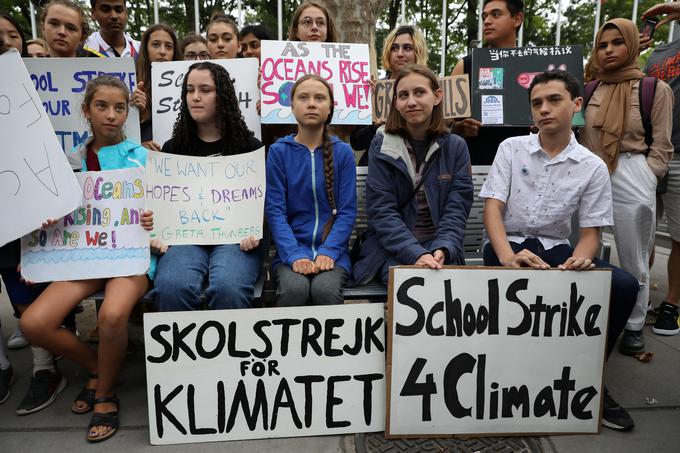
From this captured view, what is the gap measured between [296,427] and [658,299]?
134 inches

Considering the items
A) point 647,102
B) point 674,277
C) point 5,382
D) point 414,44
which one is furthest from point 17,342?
point 674,277

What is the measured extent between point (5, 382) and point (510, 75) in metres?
3.60

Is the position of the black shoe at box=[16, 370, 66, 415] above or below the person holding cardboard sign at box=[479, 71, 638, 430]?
below

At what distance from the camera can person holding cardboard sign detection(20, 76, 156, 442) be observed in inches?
87.5

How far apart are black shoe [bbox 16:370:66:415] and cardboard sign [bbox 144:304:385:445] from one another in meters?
0.77

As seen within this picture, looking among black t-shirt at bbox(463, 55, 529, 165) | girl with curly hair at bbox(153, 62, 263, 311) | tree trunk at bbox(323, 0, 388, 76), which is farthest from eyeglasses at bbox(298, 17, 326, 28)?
tree trunk at bbox(323, 0, 388, 76)

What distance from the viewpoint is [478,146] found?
352cm

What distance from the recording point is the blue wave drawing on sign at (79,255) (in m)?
2.32

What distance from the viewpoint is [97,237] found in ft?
7.70

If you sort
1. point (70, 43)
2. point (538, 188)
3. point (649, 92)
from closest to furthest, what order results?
point (538, 188) < point (649, 92) < point (70, 43)

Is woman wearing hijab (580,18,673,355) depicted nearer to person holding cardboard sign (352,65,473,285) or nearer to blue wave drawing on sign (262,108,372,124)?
person holding cardboard sign (352,65,473,285)

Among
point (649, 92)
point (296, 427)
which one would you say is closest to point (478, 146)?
point (649, 92)

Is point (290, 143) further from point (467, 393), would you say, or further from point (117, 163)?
point (467, 393)

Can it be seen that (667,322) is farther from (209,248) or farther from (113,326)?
(113,326)
